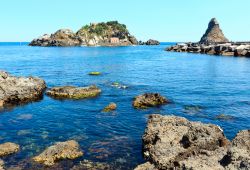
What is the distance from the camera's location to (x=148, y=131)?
29.3 m

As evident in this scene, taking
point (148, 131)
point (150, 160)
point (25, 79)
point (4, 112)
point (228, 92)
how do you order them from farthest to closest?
point (228, 92), point (25, 79), point (4, 112), point (148, 131), point (150, 160)

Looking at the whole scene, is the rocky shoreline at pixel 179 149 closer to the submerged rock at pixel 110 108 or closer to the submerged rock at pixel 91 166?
the submerged rock at pixel 91 166

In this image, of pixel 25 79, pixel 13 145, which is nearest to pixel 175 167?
pixel 13 145

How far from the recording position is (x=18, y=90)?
50219 millimetres

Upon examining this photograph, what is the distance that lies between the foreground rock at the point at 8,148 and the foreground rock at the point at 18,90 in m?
18.4

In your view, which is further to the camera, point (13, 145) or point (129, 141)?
point (129, 141)

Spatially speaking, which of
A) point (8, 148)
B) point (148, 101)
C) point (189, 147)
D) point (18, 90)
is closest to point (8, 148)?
point (8, 148)

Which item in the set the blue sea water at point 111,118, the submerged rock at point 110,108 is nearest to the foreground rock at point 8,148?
the blue sea water at point 111,118

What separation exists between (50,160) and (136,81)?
47061mm

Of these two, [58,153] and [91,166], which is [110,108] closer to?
[58,153]

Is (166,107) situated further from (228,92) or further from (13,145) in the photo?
(13,145)

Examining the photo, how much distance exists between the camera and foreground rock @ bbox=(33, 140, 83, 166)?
27.0 metres

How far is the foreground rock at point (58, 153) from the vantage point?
88.7 feet

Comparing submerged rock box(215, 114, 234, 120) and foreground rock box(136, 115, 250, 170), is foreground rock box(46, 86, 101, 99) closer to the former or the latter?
submerged rock box(215, 114, 234, 120)
